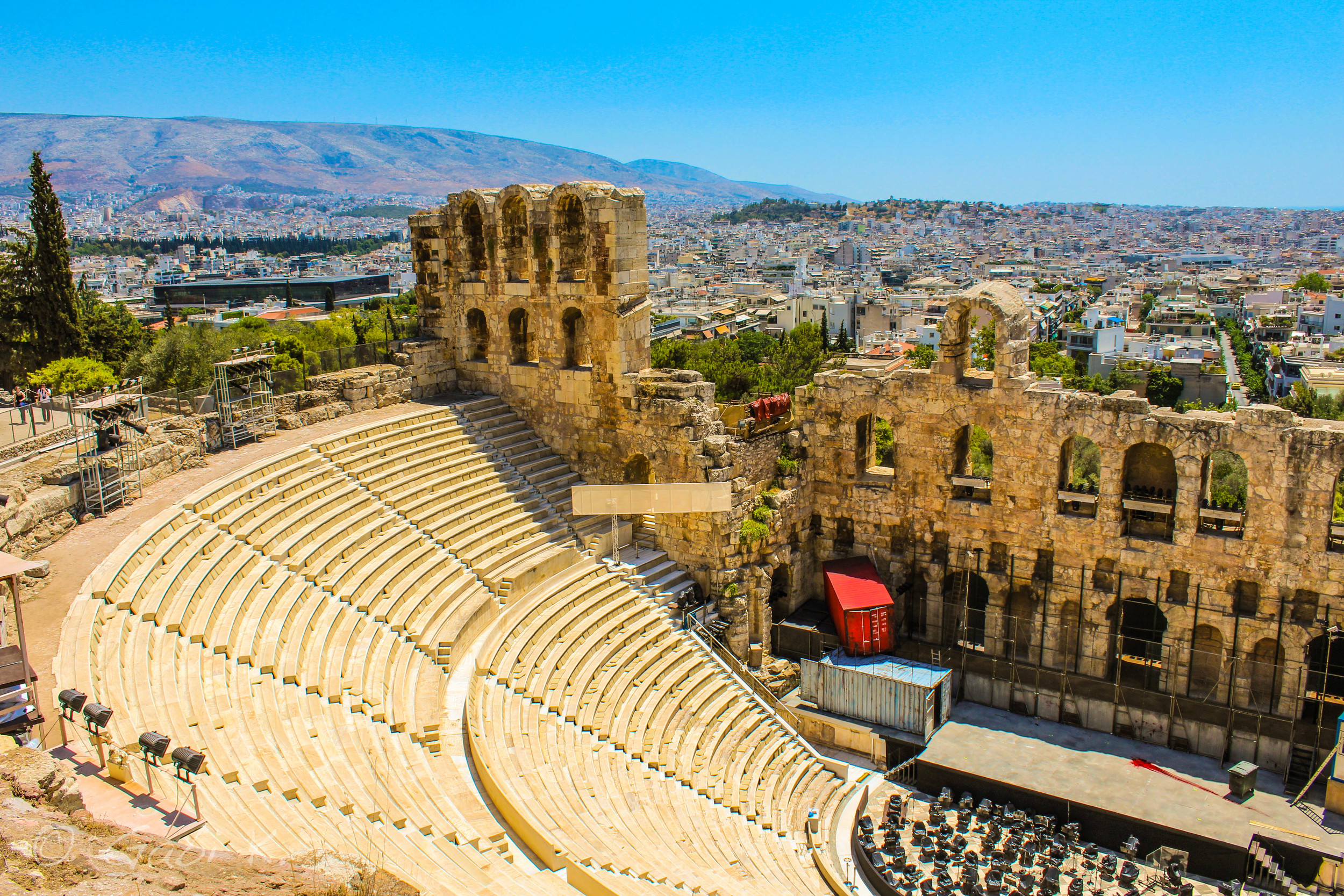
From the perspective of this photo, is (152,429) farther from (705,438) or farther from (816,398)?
(816,398)

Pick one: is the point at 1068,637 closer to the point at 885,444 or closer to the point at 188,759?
the point at 885,444

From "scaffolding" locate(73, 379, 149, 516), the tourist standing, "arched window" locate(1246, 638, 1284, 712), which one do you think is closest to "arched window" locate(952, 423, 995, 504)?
"arched window" locate(1246, 638, 1284, 712)

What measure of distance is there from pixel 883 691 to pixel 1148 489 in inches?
327

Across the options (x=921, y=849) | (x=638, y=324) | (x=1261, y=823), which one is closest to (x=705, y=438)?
(x=638, y=324)

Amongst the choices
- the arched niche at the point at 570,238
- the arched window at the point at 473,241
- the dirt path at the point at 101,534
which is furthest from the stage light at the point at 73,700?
the arched window at the point at 473,241

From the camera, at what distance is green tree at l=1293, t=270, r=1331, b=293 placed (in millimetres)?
149450

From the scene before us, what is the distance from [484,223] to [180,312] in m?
100

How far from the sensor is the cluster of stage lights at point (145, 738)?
925 cm

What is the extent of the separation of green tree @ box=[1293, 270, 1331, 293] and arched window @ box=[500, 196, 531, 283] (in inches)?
6143

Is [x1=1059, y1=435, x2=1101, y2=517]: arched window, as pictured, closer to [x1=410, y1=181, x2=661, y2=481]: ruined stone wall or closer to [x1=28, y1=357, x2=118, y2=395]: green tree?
[x1=410, y1=181, x2=661, y2=481]: ruined stone wall

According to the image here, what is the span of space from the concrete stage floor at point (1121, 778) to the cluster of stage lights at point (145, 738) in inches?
631

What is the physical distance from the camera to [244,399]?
879 inches

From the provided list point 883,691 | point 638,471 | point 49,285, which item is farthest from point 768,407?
point 49,285

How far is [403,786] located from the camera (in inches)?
508
